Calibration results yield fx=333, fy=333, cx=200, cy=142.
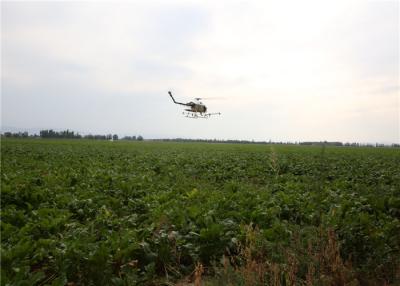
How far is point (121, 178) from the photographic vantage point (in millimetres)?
10703

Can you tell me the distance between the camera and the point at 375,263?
447 cm

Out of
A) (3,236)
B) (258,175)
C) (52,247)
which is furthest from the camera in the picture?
(258,175)

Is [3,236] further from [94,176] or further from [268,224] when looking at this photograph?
[94,176]

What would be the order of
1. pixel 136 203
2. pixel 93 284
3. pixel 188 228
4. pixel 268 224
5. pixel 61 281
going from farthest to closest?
1. pixel 136 203
2. pixel 268 224
3. pixel 188 228
4. pixel 93 284
5. pixel 61 281

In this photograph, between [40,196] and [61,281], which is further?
[40,196]

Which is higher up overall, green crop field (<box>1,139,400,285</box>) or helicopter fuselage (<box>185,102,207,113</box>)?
helicopter fuselage (<box>185,102,207,113</box>)

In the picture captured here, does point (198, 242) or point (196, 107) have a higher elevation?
point (196, 107)

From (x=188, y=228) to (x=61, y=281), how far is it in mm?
2291

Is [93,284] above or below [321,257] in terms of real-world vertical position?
below

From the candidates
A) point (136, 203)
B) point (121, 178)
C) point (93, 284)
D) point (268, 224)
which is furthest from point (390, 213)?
point (121, 178)

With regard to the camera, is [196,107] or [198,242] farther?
[196,107]

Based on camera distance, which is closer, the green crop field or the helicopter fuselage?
the green crop field

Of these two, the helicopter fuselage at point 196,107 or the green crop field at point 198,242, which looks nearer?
the green crop field at point 198,242

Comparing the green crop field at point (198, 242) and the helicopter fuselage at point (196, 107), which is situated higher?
the helicopter fuselage at point (196, 107)
